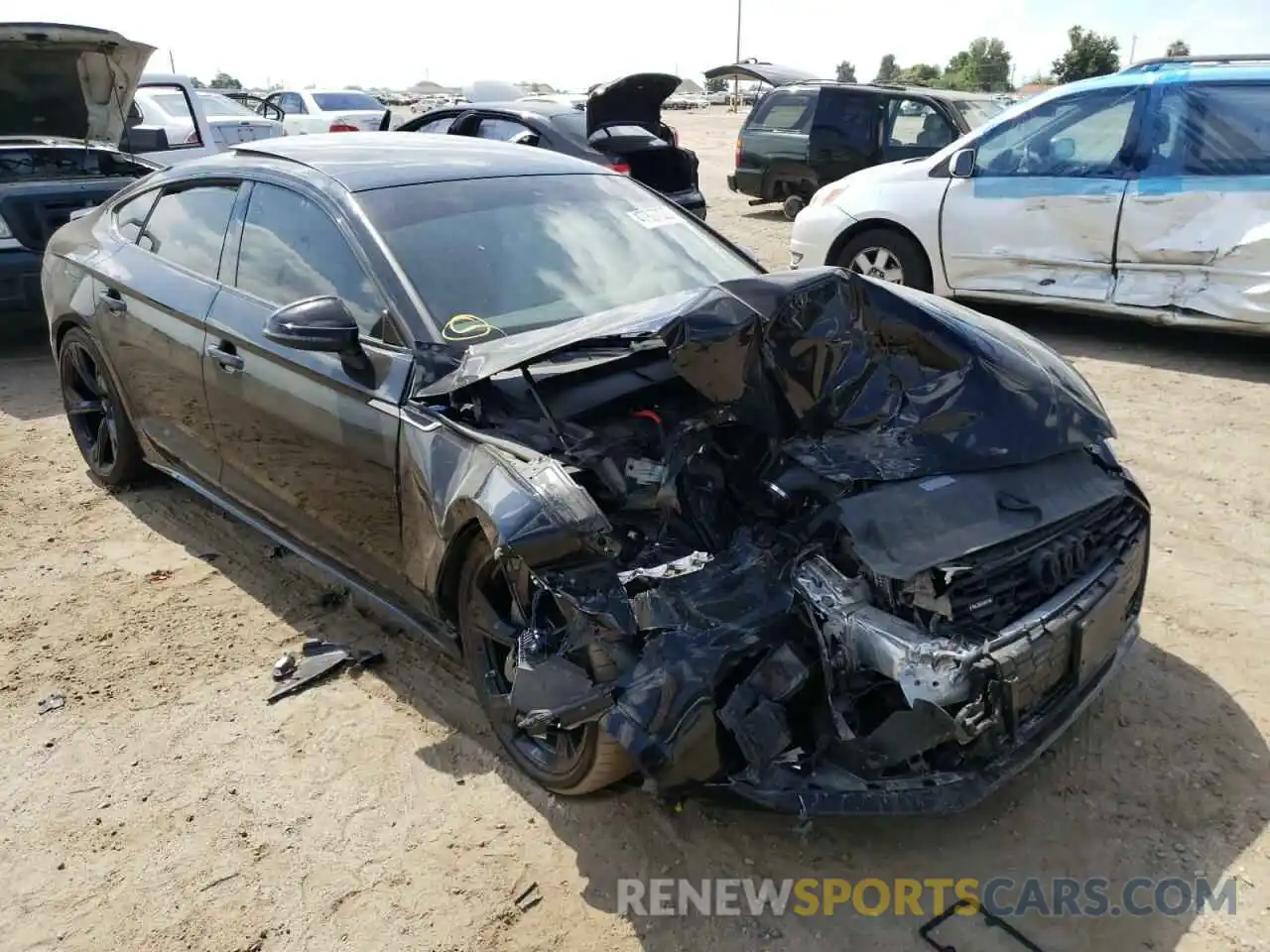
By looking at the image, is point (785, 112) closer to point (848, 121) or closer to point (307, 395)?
point (848, 121)

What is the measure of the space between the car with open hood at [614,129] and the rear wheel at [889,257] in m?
2.06

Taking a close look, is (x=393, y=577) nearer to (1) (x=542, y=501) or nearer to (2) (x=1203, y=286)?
(1) (x=542, y=501)

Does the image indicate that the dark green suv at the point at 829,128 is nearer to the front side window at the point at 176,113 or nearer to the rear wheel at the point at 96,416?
the front side window at the point at 176,113

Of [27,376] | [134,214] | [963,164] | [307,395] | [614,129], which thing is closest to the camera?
[307,395]

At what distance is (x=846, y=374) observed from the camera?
9.55ft

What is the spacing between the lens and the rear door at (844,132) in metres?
11.8

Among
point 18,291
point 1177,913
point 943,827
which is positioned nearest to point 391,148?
point 943,827

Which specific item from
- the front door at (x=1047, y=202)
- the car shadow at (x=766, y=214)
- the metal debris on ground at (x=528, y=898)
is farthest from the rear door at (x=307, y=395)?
the car shadow at (x=766, y=214)

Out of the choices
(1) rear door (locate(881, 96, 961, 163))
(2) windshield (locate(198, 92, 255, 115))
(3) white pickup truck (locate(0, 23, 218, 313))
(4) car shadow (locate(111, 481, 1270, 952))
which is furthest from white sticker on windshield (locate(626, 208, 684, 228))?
(2) windshield (locate(198, 92, 255, 115))

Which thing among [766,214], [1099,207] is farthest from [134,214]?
[766,214]

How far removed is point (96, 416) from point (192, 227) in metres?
1.59

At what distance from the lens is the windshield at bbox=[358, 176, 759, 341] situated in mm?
3314

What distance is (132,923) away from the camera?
2.58 meters

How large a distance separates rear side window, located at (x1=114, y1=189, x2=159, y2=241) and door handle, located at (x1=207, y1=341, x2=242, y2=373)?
3.81 ft
